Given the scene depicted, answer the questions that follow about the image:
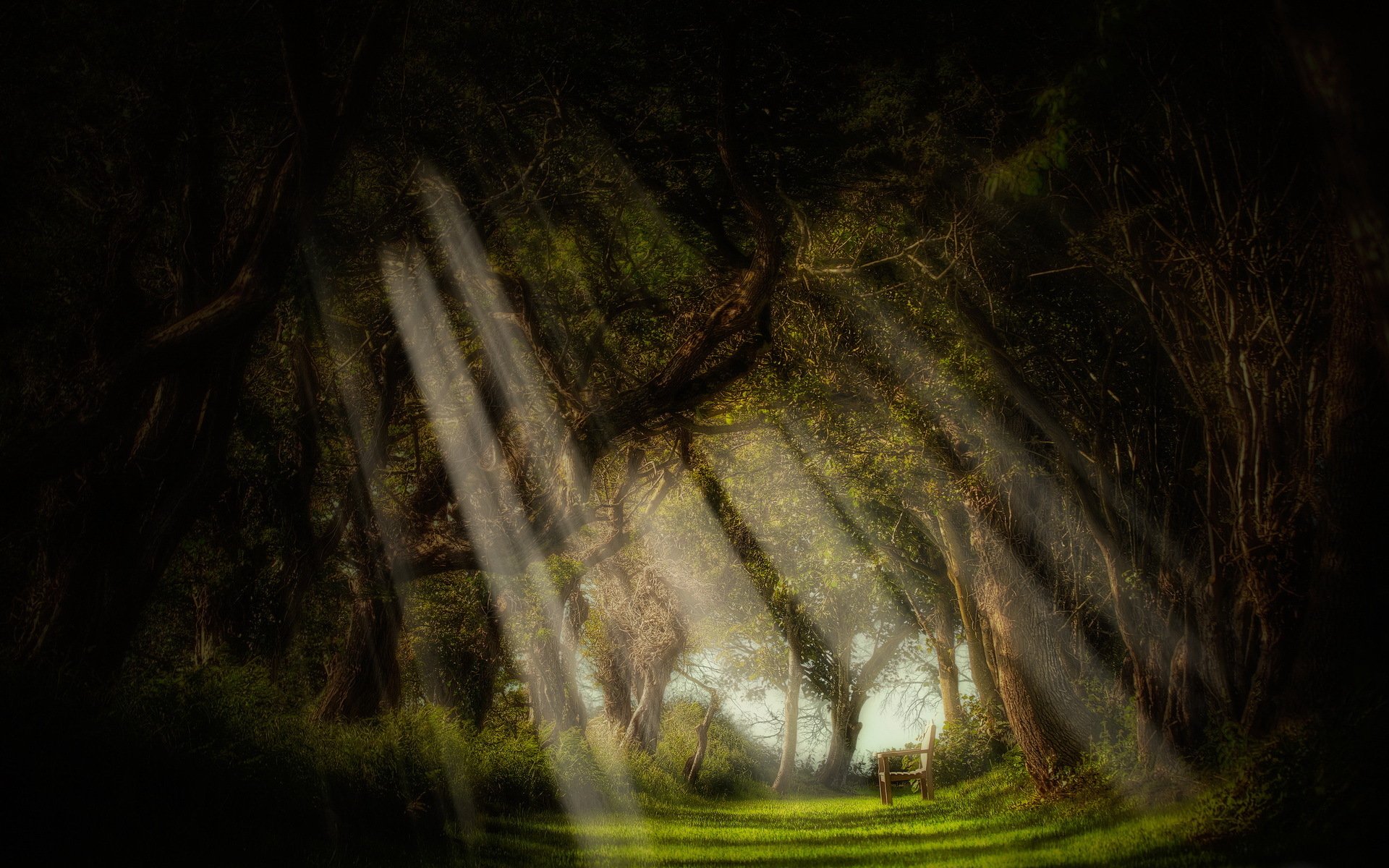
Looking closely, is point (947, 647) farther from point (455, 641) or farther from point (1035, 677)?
point (455, 641)

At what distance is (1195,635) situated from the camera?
6.75 meters

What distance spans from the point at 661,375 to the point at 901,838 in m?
5.85

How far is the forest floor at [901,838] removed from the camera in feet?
19.7

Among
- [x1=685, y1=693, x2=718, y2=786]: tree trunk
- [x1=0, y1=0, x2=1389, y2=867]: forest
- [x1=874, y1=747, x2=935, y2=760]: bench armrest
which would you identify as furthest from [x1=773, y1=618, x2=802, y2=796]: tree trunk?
→ [x1=0, y1=0, x2=1389, y2=867]: forest

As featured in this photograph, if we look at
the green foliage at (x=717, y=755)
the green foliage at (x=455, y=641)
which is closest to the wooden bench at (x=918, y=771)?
the green foliage at (x=717, y=755)

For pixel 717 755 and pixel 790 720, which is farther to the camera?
pixel 790 720

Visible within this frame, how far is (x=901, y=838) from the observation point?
348 inches

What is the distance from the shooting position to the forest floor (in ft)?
19.7

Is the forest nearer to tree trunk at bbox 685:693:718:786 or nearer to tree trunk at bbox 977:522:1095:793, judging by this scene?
tree trunk at bbox 977:522:1095:793

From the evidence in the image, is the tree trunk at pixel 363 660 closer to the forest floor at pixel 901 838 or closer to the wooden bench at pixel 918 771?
the forest floor at pixel 901 838

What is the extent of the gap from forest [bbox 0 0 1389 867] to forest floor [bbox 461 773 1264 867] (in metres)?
0.11

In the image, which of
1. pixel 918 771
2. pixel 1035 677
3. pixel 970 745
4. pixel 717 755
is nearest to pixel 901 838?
pixel 1035 677

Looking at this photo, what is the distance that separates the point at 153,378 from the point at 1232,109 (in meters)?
8.06

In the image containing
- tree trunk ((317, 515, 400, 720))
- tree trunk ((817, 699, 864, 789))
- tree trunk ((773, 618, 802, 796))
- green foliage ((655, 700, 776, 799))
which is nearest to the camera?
tree trunk ((317, 515, 400, 720))
